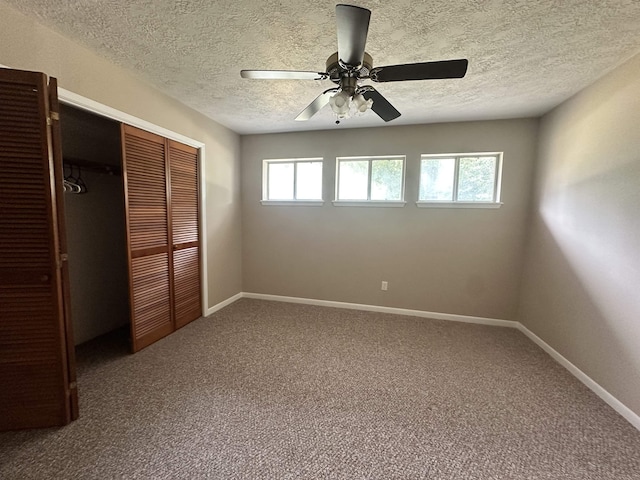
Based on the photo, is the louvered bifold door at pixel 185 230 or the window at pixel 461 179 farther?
the window at pixel 461 179

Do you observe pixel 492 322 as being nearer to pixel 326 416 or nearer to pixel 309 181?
pixel 326 416

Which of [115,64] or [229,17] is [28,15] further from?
[229,17]

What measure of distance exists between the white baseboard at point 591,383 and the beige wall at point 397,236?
21.3 inches

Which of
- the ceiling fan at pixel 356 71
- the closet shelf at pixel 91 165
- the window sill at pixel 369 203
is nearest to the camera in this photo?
the ceiling fan at pixel 356 71

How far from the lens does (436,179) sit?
3.41 m

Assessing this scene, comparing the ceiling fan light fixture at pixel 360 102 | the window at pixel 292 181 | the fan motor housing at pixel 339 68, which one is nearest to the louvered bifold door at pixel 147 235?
the window at pixel 292 181

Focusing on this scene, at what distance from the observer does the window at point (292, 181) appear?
3.82 m

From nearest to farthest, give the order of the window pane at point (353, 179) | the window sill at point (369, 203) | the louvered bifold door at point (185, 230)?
1. the louvered bifold door at point (185, 230)
2. the window sill at point (369, 203)
3. the window pane at point (353, 179)

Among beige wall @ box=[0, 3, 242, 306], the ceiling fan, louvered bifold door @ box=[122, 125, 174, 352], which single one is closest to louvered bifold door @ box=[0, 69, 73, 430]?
beige wall @ box=[0, 3, 242, 306]

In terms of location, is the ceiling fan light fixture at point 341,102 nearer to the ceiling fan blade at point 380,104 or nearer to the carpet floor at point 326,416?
the ceiling fan blade at point 380,104

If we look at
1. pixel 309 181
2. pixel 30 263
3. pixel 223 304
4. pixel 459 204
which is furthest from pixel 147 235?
pixel 459 204

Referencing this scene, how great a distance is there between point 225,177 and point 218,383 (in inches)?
104

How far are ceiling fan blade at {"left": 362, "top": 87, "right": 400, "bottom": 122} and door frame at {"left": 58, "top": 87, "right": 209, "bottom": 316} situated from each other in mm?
2057

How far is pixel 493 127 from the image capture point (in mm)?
3107
